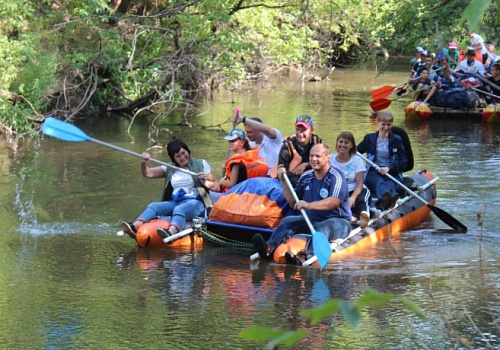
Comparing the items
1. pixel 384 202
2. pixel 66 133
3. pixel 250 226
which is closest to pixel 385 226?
pixel 384 202

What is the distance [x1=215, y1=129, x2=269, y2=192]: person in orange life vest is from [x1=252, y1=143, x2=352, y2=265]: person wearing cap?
3.06 ft

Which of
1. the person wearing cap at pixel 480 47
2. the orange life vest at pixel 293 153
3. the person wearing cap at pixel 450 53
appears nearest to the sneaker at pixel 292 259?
the orange life vest at pixel 293 153

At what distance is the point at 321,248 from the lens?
8430 millimetres

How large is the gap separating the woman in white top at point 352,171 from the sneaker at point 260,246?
125 cm

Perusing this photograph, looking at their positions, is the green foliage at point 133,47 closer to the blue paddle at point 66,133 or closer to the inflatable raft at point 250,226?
the blue paddle at point 66,133

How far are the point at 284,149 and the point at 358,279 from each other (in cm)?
191

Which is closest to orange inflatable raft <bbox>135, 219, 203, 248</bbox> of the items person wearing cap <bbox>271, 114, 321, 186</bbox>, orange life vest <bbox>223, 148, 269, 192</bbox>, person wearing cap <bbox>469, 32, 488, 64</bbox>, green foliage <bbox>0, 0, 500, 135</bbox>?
orange life vest <bbox>223, 148, 269, 192</bbox>

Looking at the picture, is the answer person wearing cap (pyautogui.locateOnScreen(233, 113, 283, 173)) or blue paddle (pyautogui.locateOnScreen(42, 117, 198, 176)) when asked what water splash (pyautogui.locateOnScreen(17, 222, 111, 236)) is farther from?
person wearing cap (pyautogui.locateOnScreen(233, 113, 283, 173))

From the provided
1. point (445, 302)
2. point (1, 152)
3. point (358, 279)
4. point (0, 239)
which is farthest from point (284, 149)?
point (1, 152)

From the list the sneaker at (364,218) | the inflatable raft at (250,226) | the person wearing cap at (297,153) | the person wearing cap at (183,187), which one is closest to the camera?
the inflatable raft at (250,226)

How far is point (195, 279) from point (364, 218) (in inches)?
75.8

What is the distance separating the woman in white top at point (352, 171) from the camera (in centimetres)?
977

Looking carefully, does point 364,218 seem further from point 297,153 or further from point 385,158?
point 385,158

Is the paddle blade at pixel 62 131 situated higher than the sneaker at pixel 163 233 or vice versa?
the paddle blade at pixel 62 131
